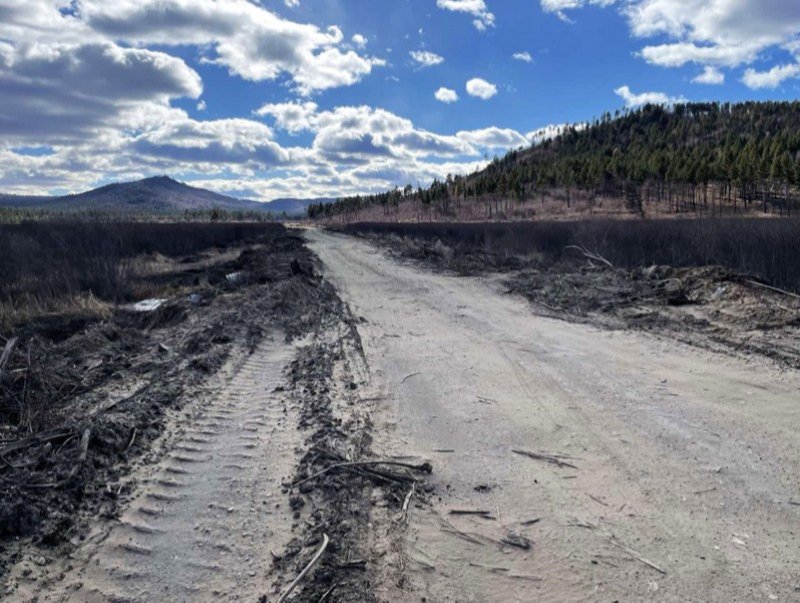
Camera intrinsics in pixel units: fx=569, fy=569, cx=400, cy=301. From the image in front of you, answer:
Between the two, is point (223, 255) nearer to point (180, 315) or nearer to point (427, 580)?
point (180, 315)

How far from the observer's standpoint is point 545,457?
459 cm

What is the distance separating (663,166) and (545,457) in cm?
9599

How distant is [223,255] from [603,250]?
22623mm

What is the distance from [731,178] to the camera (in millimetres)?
79125

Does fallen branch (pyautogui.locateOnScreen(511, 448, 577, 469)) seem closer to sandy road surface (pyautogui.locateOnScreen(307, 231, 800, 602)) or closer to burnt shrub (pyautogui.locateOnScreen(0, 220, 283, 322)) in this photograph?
sandy road surface (pyautogui.locateOnScreen(307, 231, 800, 602))

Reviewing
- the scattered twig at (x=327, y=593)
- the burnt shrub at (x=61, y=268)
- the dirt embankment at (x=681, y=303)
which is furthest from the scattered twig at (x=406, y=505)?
the burnt shrub at (x=61, y=268)

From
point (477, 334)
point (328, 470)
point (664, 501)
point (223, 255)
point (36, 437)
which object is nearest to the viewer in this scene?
point (664, 501)

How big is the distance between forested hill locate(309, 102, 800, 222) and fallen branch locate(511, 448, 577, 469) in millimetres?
67107

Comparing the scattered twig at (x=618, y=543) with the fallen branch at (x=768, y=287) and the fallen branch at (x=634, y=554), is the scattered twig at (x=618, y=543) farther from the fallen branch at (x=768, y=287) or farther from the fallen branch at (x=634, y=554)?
the fallen branch at (x=768, y=287)

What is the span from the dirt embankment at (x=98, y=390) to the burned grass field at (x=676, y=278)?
18.6 feet

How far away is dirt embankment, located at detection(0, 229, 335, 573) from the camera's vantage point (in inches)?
147

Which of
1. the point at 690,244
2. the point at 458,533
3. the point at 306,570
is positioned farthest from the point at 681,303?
the point at 306,570

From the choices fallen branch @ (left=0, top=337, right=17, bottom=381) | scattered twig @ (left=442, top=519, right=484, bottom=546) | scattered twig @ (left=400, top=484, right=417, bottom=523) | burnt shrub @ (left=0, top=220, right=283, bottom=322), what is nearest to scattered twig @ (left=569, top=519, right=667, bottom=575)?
A: scattered twig @ (left=442, top=519, right=484, bottom=546)

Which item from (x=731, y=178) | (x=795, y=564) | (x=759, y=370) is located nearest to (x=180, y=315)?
(x=759, y=370)
